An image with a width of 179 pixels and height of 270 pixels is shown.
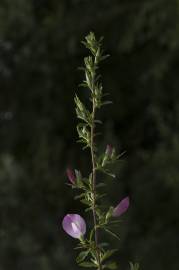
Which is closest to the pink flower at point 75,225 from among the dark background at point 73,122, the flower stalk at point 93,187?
the flower stalk at point 93,187

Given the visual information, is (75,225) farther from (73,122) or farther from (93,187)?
(73,122)

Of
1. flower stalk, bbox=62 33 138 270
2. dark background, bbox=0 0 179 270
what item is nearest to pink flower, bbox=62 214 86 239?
flower stalk, bbox=62 33 138 270

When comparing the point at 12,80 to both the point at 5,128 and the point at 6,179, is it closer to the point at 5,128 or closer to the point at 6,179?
the point at 5,128

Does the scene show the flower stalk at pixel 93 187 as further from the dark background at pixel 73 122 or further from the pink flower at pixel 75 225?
the dark background at pixel 73 122

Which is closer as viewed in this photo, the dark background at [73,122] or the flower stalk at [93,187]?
the flower stalk at [93,187]

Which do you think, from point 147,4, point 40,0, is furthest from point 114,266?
point 40,0

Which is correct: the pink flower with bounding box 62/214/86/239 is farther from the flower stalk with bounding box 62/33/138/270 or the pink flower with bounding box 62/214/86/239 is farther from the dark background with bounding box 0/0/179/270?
the dark background with bounding box 0/0/179/270

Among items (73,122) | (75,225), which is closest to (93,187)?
(75,225)
